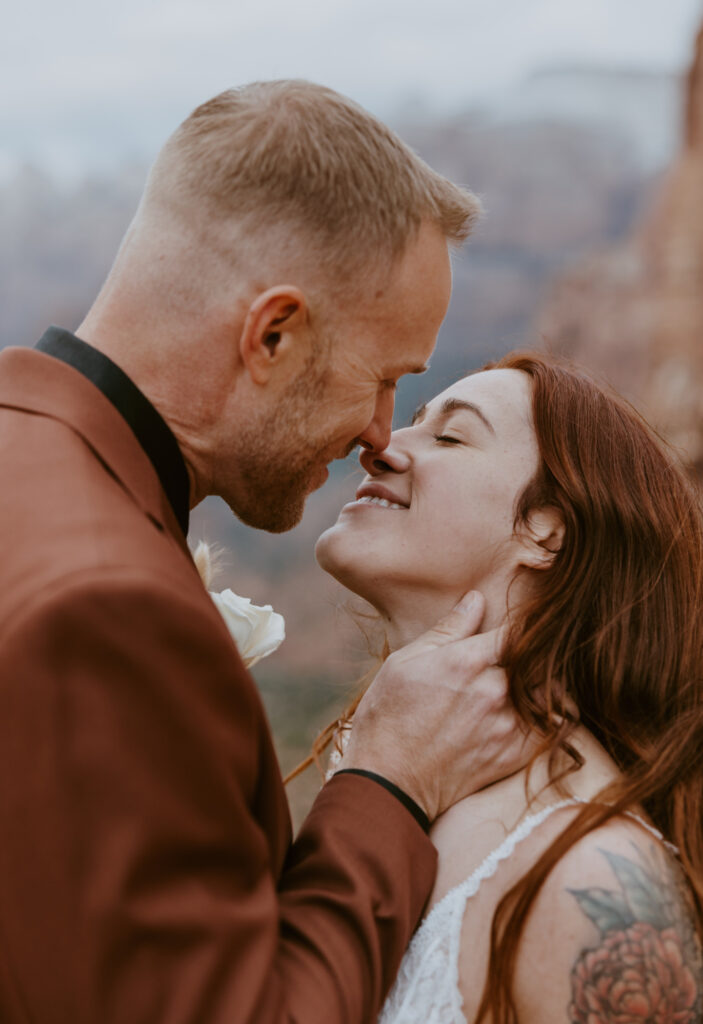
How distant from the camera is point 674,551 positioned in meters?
2.61

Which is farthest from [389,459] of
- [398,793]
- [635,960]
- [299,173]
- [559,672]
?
[635,960]

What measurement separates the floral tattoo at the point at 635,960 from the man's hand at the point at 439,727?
33 cm

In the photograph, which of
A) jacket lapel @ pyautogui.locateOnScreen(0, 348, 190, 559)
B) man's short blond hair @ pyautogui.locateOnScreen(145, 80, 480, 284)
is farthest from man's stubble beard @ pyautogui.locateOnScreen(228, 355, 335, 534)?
jacket lapel @ pyautogui.locateOnScreen(0, 348, 190, 559)

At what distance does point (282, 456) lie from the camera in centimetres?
228

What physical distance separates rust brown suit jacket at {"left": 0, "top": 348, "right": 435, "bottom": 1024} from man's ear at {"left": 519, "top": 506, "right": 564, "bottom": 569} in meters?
1.06

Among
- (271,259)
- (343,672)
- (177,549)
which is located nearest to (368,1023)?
(177,549)

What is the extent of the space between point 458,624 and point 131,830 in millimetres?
1222

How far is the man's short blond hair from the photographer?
2.07m

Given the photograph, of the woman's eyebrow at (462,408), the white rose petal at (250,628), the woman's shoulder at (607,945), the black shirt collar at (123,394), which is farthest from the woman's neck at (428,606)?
the black shirt collar at (123,394)

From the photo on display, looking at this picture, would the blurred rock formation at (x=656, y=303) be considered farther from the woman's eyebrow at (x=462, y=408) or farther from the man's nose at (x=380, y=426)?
the man's nose at (x=380, y=426)

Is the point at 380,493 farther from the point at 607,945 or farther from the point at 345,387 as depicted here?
the point at 607,945

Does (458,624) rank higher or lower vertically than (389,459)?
lower

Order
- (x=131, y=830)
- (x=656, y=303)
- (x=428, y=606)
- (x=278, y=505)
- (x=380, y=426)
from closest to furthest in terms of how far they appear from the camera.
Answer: (x=131, y=830) < (x=278, y=505) < (x=380, y=426) < (x=428, y=606) < (x=656, y=303)

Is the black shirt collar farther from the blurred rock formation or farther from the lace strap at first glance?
the blurred rock formation
